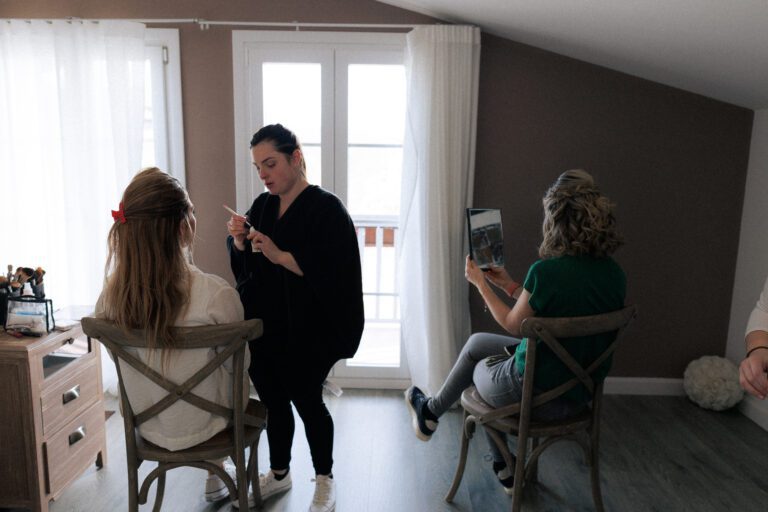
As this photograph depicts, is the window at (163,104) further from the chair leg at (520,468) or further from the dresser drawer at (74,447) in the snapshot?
the chair leg at (520,468)

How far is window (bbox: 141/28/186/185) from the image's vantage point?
10.1 feet

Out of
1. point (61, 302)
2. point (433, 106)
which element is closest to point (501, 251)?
point (433, 106)

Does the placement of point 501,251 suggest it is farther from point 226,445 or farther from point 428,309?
point 226,445

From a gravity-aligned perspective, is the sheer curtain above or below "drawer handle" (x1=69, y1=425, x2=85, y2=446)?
above

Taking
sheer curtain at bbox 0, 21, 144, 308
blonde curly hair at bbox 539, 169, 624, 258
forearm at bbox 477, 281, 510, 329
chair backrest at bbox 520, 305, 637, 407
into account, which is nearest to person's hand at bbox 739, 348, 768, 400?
chair backrest at bbox 520, 305, 637, 407

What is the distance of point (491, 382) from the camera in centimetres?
199

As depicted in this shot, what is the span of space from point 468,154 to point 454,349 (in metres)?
1.07

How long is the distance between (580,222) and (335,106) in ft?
5.84

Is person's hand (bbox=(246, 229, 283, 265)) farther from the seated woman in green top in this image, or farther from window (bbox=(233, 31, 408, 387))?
window (bbox=(233, 31, 408, 387))

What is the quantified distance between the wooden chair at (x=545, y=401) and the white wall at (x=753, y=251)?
5.32 ft

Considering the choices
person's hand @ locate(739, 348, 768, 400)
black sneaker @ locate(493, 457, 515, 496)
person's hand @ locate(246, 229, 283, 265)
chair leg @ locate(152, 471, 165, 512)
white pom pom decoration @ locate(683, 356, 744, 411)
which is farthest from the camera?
white pom pom decoration @ locate(683, 356, 744, 411)

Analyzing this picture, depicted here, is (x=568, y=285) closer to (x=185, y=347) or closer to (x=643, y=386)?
(x=185, y=347)

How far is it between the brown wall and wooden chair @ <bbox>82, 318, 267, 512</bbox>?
1.67 meters

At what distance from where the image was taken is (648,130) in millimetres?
3111
